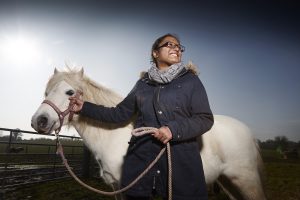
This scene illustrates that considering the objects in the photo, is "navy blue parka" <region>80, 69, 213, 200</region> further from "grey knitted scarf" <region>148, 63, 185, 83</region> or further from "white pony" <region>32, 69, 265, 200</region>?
"white pony" <region>32, 69, 265, 200</region>

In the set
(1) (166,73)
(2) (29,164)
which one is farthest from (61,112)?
(2) (29,164)

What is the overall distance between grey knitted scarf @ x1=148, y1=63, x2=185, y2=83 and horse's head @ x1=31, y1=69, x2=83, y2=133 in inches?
38.1

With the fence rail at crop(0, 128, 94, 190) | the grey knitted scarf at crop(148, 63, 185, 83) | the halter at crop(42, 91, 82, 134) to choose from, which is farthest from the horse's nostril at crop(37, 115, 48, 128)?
the grey knitted scarf at crop(148, 63, 185, 83)

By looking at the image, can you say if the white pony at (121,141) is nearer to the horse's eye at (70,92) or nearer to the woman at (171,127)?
the horse's eye at (70,92)

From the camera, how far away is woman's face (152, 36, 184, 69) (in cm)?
221

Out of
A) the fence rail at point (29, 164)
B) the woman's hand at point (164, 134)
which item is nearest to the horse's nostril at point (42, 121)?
the fence rail at point (29, 164)

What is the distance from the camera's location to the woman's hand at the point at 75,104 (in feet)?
8.37

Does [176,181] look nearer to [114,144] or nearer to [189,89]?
[189,89]

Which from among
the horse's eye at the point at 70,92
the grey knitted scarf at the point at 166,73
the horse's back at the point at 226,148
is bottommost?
the horse's back at the point at 226,148

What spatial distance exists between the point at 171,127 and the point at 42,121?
4.40ft

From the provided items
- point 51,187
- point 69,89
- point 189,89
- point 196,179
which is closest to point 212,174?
point 196,179

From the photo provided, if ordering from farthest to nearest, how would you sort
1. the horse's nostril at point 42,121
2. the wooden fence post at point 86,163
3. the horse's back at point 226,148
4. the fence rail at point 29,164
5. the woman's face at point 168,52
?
1. the wooden fence post at point 86,163
2. the fence rail at point 29,164
3. the horse's back at point 226,148
4. the horse's nostril at point 42,121
5. the woman's face at point 168,52

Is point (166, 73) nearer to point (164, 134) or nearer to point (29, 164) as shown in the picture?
point (164, 134)

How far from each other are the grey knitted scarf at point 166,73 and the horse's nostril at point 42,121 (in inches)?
43.5
